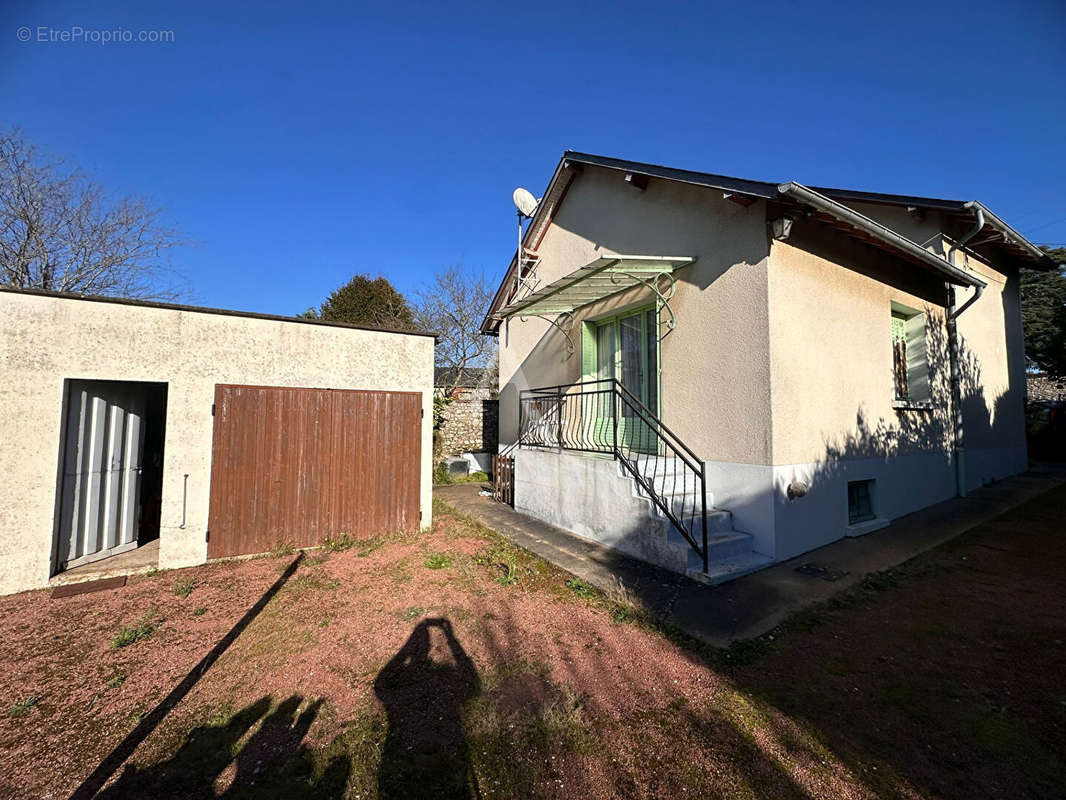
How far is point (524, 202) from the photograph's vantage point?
392 inches

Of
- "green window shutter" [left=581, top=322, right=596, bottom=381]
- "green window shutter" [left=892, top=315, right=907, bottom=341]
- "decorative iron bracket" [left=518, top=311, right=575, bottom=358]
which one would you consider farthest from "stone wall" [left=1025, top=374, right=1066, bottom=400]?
"decorative iron bracket" [left=518, top=311, right=575, bottom=358]

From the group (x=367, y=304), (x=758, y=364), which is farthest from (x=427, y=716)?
(x=367, y=304)

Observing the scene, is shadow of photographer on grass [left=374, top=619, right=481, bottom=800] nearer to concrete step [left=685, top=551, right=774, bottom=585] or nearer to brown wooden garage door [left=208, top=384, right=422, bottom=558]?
concrete step [left=685, top=551, right=774, bottom=585]

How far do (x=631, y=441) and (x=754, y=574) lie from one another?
2964 millimetres

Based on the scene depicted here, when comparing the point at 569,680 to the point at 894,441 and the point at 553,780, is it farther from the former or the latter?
the point at 894,441

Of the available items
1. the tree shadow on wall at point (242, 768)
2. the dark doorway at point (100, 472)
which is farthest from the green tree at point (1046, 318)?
the dark doorway at point (100, 472)

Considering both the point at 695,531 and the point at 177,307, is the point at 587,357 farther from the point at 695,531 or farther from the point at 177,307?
the point at 177,307

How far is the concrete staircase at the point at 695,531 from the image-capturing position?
4.69 m

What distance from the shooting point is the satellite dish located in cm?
986

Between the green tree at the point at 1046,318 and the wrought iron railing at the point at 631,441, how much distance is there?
573 inches

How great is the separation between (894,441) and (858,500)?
120 cm

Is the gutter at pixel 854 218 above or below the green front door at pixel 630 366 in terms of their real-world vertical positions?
above

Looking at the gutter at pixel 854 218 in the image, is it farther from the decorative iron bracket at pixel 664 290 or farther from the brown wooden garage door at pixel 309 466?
the brown wooden garage door at pixel 309 466

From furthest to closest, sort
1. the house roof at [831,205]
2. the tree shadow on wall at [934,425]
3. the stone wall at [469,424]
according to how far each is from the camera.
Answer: the stone wall at [469,424]
the tree shadow on wall at [934,425]
the house roof at [831,205]
